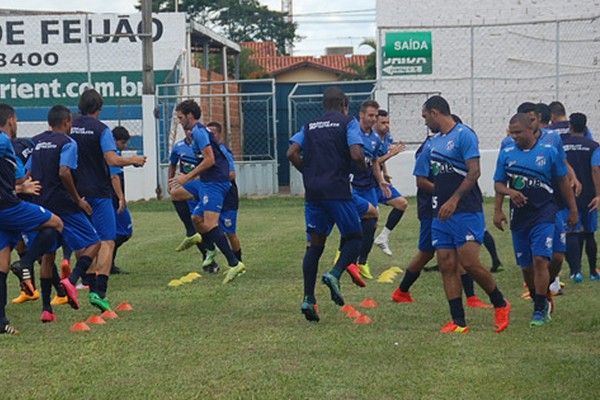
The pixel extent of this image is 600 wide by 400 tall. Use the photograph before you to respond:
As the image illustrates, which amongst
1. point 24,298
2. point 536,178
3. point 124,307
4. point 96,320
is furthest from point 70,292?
point 536,178

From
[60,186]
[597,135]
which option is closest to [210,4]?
[597,135]

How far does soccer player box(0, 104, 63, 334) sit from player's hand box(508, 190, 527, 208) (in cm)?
406

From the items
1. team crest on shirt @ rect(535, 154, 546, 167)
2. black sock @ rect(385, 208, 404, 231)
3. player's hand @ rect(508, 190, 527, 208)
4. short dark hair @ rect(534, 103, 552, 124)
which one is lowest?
black sock @ rect(385, 208, 404, 231)

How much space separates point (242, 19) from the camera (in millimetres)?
72438

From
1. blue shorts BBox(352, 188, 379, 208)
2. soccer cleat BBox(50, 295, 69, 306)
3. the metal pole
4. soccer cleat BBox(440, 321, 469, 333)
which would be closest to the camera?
soccer cleat BBox(440, 321, 469, 333)

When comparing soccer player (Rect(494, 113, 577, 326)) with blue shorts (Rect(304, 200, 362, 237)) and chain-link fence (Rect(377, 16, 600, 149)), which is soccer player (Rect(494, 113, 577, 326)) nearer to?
blue shorts (Rect(304, 200, 362, 237))

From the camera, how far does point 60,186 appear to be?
995 cm

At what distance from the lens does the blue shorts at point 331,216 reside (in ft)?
30.8

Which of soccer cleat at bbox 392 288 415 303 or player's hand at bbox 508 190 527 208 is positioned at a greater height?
player's hand at bbox 508 190 527 208

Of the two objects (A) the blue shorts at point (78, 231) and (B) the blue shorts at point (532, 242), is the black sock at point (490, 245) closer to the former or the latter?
(B) the blue shorts at point (532, 242)

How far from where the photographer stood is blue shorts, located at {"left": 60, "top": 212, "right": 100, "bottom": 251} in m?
10.0

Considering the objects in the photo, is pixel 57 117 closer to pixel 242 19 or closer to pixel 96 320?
pixel 96 320

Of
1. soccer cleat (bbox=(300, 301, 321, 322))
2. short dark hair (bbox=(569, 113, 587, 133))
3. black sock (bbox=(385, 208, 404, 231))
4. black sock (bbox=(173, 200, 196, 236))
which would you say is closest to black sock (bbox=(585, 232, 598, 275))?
short dark hair (bbox=(569, 113, 587, 133))

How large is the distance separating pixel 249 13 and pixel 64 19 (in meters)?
38.3
